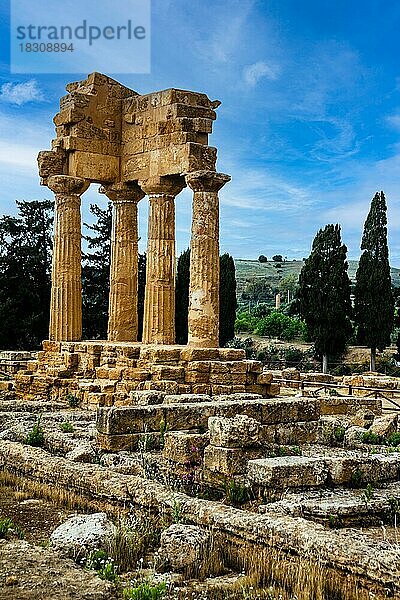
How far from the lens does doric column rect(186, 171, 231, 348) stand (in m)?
22.6

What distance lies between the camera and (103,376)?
894 inches

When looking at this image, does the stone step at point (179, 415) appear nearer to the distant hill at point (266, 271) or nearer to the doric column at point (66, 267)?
the doric column at point (66, 267)

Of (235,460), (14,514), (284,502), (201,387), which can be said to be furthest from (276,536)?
(201,387)

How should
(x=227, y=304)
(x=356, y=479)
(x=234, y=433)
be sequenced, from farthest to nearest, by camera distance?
1. (x=227, y=304)
2. (x=234, y=433)
3. (x=356, y=479)

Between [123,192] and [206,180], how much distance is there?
14.1 feet

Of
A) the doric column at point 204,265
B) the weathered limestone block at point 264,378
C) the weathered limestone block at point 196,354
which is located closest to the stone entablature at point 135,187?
the doric column at point 204,265

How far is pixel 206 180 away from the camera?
22438 mm

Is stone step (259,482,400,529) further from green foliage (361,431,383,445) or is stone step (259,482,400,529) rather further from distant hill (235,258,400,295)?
distant hill (235,258,400,295)

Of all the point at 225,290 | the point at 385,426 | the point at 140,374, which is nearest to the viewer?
the point at 385,426

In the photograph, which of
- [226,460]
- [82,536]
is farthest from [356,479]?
[82,536]

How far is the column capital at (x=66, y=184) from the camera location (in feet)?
82.0

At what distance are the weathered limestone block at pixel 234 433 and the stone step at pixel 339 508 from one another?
145 centimetres

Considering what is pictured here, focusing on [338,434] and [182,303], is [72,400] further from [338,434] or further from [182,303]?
[182,303]

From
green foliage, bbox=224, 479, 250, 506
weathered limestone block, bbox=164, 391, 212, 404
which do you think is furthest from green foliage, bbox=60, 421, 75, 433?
green foliage, bbox=224, 479, 250, 506
